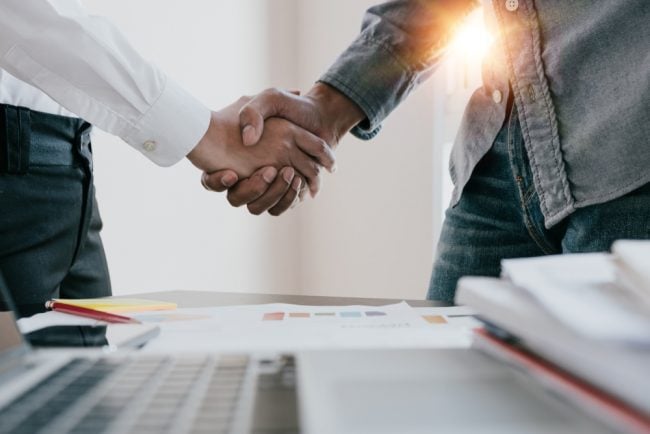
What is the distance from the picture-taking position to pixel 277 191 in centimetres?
129

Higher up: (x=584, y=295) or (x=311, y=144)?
(x=311, y=144)

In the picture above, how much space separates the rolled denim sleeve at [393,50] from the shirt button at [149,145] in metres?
0.39

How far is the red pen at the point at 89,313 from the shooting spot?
62 centimetres

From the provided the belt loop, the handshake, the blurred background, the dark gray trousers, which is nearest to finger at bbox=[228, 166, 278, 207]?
the handshake

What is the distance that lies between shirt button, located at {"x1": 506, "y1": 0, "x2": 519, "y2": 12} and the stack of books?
1.92ft

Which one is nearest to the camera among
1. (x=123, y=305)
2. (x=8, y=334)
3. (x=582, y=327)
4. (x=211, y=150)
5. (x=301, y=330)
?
(x=582, y=327)

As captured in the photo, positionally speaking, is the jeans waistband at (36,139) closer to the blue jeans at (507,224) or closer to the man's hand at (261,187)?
the man's hand at (261,187)

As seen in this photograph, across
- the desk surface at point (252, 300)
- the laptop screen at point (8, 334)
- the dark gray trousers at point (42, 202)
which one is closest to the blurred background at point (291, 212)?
the dark gray trousers at point (42, 202)

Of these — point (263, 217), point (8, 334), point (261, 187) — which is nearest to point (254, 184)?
point (261, 187)

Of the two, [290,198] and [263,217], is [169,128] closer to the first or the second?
[290,198]

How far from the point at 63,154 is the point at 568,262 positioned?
820mm

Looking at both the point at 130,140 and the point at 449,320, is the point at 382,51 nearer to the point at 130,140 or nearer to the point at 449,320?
the point at 130,140

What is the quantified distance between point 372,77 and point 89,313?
2.34 ft

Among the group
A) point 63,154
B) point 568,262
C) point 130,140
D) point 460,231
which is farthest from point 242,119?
point 568,262
